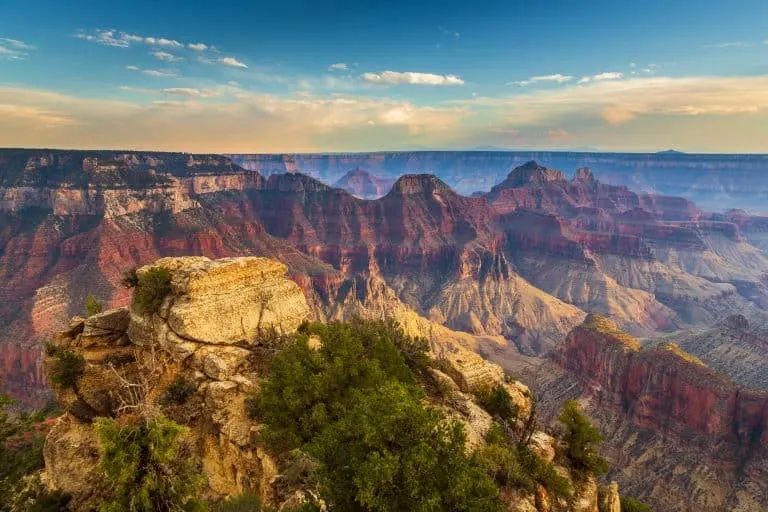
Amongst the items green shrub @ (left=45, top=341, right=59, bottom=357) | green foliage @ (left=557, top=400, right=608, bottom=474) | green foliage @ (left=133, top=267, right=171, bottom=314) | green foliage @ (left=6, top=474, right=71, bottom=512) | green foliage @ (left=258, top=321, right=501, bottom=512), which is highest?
green foliage @ (left=133, top=267, right=171, bottom=314)

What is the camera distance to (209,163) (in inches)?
7416

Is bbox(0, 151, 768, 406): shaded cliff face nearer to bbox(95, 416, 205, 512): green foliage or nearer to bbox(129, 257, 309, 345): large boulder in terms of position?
bbox(129, 257, 309, 345): large boulder

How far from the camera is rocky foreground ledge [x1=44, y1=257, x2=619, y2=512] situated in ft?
75.7

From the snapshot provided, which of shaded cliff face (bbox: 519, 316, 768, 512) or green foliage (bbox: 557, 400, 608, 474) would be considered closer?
green foliage (bbox: 557, 400, 608, 474)

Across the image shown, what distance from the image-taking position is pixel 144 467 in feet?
50.7

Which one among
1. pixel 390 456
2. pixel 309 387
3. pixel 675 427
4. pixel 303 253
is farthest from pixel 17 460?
pixel 303 253

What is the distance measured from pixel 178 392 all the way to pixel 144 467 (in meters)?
11.4

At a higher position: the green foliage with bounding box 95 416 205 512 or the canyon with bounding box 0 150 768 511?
the green foliage with bounding box 95 416 205 512

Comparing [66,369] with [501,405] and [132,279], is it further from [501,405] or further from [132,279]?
[501,405]

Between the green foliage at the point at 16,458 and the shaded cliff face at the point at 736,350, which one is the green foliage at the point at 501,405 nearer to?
the green foliage at the point at 16,458

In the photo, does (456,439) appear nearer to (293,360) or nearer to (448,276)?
(293,360)

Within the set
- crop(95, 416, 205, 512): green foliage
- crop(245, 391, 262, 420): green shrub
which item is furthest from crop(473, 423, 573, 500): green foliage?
crop(245, 391, 262, 420): green shrub

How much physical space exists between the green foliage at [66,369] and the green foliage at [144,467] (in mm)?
14565

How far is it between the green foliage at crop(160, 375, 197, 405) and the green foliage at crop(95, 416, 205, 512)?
10588 millimetres
